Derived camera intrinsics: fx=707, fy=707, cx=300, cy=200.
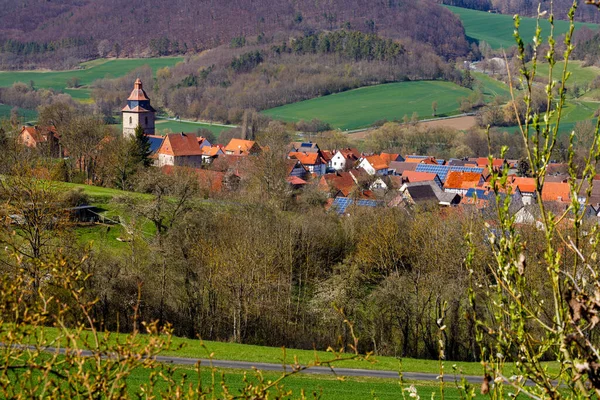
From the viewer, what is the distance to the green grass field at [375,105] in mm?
91188

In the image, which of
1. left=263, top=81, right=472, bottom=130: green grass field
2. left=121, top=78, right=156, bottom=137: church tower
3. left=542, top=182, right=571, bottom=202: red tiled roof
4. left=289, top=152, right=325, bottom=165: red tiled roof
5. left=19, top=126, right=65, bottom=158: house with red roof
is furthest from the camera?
left=263, top=81, right=472, bottom=130: green grass field

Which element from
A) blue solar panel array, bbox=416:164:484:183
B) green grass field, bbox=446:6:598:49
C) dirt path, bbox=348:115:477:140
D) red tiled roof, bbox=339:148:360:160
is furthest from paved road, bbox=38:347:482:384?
green grass field, bbox=446:6:598:49

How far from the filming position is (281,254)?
88.4ft

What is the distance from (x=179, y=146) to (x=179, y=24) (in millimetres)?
96585

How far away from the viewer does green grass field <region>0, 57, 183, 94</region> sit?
348 feet

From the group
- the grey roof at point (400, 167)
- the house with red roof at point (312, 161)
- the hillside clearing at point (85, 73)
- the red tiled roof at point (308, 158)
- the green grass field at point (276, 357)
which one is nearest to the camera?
the green grass field at point (276, 357)

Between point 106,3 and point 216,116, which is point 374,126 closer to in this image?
point 216,116

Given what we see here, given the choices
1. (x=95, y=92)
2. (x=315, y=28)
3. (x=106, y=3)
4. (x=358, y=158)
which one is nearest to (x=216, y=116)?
(x=95, y=92)

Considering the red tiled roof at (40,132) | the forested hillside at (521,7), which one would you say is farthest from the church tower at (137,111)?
the forested hillside at (521,7)

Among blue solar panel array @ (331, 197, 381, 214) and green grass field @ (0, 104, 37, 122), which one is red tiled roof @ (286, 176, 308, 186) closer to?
blue solar panel array @ (331, 197, 381, 214)

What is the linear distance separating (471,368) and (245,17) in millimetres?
133398

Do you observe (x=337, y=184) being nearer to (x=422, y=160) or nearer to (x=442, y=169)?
(x=442, y=169)

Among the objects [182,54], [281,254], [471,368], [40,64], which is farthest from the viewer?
[182,54]

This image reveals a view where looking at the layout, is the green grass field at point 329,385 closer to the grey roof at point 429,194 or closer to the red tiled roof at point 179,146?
the grey roof at point 429,194
